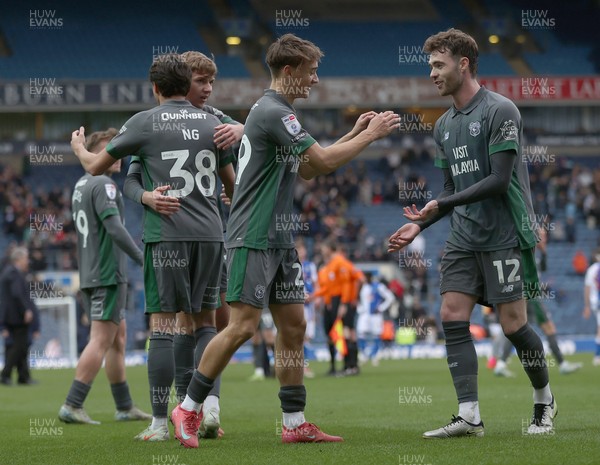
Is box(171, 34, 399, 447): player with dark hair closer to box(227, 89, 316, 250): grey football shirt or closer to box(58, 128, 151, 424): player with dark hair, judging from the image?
box(227, 89, 316, 250): grey football shirt

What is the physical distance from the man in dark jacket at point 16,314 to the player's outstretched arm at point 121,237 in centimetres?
905

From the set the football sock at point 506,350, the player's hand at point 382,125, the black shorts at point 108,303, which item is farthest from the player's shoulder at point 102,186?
the football sock at point 506,350

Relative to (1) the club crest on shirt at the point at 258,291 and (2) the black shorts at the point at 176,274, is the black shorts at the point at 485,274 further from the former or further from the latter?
(2) the black shorts at the point at 176,274

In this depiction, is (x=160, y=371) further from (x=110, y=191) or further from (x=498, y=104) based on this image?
(x=498, y=104)

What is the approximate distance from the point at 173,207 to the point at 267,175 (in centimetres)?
66

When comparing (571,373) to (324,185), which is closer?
(571,373)

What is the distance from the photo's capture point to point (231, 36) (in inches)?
1489

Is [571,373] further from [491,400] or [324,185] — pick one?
[324,185]

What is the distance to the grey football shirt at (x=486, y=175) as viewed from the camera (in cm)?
638

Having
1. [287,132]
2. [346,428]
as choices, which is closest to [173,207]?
[287,132]

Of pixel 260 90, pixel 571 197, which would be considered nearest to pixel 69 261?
pixel 260 90

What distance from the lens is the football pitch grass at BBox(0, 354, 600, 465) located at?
5.53m

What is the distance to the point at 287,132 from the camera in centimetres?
616

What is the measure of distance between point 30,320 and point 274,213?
11972 mm
